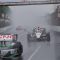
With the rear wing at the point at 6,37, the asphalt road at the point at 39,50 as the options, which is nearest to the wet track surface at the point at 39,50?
the asphalt road at the point at 39,50

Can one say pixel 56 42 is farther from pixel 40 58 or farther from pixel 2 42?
pixel 2 42

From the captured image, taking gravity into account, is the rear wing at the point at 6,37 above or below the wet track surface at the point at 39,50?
above

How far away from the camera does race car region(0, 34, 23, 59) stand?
30.3 ft

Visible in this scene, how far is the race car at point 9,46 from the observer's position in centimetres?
923

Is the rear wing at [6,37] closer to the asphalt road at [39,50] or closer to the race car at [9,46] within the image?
the race car at [9,46]

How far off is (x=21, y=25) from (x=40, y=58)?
68 centimetres

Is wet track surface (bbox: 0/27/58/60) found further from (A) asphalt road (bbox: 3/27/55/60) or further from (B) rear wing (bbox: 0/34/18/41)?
(B) rear wing (bbox: 0/34/18/41)

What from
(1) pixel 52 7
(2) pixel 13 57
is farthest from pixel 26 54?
(1) pixel 52 7

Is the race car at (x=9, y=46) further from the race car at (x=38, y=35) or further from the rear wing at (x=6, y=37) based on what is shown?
the race car at (x=38, y=35)

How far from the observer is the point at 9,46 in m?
9.25

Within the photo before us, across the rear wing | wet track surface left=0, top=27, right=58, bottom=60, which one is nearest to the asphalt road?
wet track surface left=0, top=27, right=58, bottom=60

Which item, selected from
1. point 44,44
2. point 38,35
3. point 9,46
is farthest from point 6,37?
point 44,44

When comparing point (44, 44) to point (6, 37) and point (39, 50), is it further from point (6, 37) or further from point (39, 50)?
point (6, 37)

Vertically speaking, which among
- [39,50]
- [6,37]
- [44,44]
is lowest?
[39,50]
